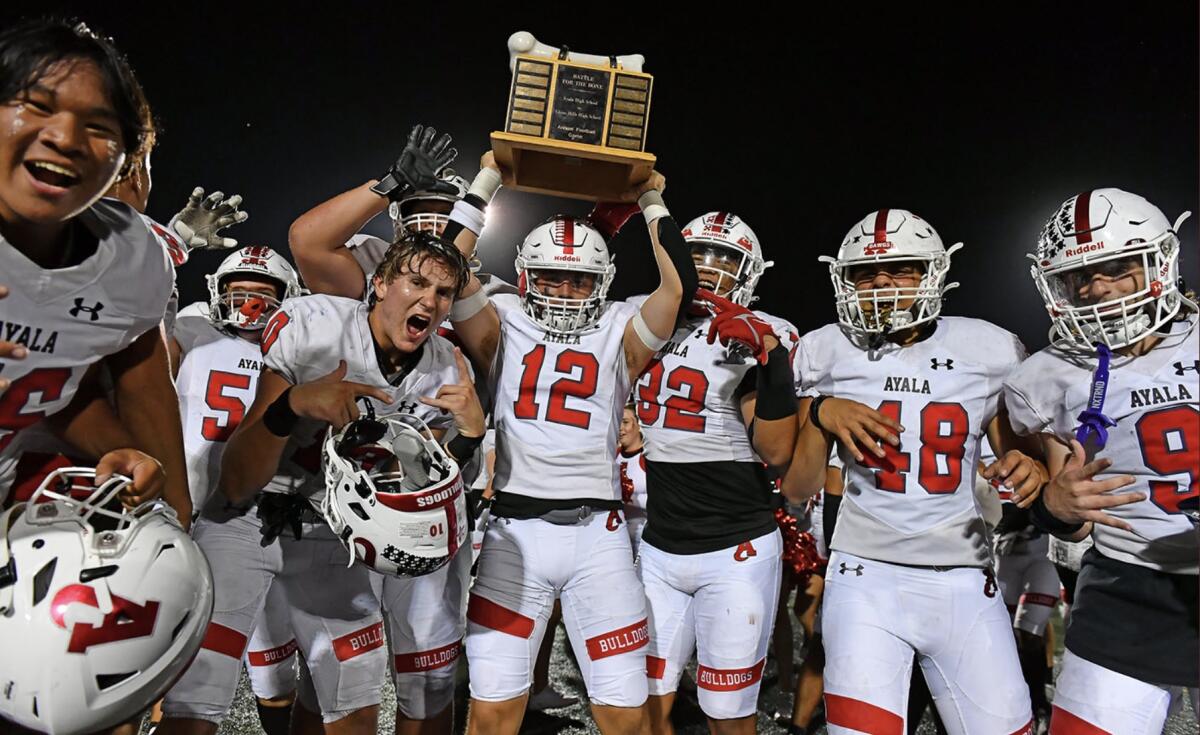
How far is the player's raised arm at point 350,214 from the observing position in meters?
3.03

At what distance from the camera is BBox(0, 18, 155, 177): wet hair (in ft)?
4.71

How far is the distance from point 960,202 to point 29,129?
10726mm

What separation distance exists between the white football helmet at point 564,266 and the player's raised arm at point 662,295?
0.56ft

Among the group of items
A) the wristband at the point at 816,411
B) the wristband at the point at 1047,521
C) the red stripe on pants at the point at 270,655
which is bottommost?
the red stripe on pants at the point at 270,655

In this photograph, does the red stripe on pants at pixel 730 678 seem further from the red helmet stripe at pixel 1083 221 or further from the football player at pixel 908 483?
the red helmet stripe at pixel 1083 221

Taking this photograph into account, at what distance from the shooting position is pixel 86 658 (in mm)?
1449

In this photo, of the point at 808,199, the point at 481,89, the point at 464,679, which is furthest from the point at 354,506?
the point at 808,199

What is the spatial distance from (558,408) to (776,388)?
748 mm

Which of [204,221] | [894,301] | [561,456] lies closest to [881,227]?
[894,301]

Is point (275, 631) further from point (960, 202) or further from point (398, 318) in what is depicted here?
point (960, 202)

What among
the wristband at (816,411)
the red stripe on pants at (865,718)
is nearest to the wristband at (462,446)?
the wristband at (816,411)

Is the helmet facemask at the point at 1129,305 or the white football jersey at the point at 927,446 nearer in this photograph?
the helmet facemask at the point at 1129,305

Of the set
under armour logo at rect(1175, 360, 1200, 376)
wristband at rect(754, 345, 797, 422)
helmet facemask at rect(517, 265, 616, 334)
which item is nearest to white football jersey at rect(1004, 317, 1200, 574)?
under armour logo at rect(1175, 360, 1200, 376)

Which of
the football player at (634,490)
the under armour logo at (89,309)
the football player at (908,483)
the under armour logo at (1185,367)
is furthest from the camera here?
the football player at (634,490)
